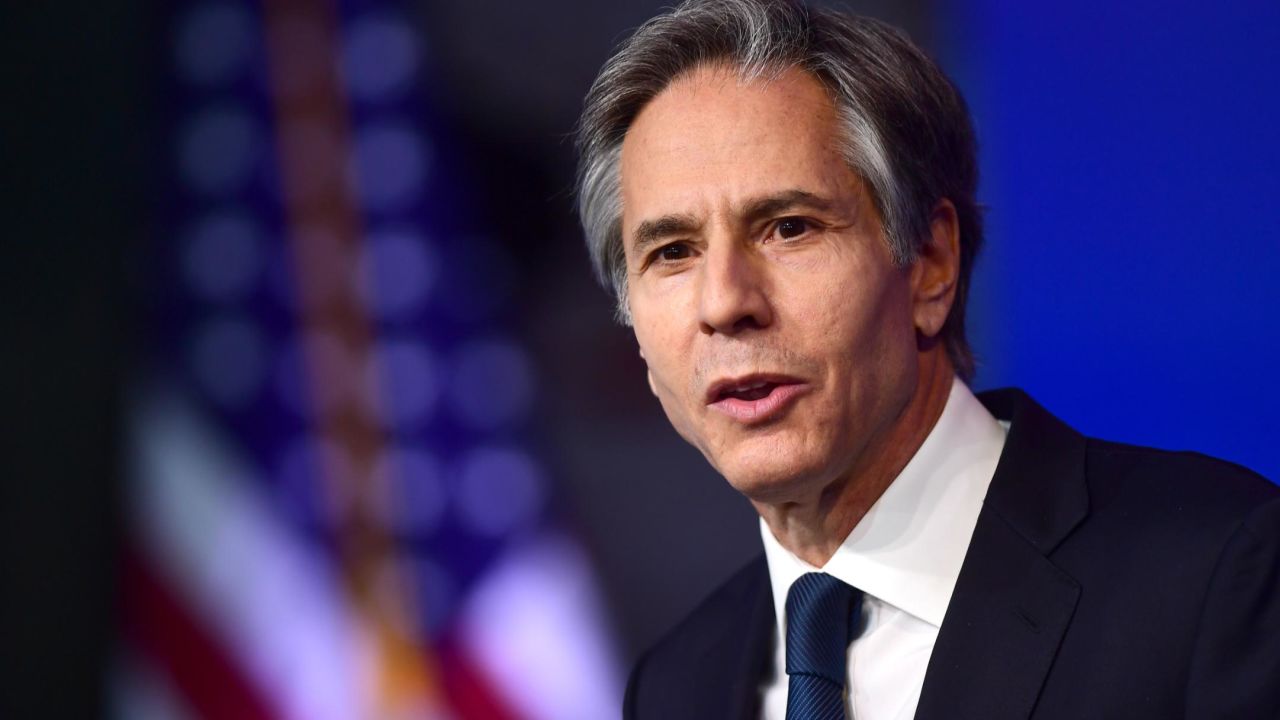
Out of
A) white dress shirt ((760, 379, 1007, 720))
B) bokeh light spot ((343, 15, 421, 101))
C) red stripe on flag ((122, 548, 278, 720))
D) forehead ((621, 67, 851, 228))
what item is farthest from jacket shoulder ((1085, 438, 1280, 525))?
red stripe on flag ((122, 548, 278, 720))

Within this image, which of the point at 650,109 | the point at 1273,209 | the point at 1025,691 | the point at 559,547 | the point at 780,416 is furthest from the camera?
the point at 559,547

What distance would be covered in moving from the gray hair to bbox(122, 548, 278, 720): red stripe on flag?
1435 mm

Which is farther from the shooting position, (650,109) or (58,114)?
(58,114)

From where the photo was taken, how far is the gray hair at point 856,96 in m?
1.69

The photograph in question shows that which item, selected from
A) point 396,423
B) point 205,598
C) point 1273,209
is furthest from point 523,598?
point 1273,209

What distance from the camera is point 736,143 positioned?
1653 millimetres

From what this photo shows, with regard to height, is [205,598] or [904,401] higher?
[904,401]

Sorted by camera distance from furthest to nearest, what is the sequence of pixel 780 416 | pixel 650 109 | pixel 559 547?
pixel 559 547
pixel 650 109
pixel 780 416

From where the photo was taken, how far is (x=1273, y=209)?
83.2 inches

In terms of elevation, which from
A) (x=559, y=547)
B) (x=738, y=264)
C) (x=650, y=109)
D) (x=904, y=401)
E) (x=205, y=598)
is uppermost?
(x=650, y=109)

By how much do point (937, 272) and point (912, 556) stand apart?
40cm

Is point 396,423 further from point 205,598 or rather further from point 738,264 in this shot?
point 738,264

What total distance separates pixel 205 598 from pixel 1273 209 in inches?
86.8

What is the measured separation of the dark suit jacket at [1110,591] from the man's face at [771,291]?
21cm
